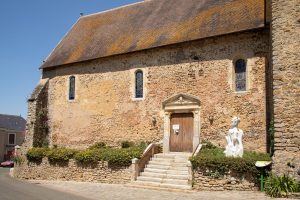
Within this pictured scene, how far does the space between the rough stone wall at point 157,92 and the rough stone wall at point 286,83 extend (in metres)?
3.05

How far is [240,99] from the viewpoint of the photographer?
52.9 feet

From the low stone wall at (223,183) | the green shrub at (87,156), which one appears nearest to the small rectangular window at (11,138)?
the green shrub at (87,156)

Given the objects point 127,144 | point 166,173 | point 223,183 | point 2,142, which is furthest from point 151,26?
point 2,142

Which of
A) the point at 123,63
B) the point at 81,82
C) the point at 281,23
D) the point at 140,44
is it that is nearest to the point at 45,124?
the point at 81,82

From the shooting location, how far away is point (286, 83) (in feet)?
40.4

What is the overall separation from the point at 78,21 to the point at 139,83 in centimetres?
1040

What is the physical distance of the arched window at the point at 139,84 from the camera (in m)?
19.5

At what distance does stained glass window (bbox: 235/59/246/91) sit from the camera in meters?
16.3

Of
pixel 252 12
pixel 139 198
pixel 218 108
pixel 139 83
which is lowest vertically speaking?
pixel 139 198

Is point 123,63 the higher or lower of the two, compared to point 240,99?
higher

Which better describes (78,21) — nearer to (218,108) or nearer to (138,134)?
(138,134)

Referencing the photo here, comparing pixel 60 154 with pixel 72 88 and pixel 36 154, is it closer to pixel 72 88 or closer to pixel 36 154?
pixel 36 154

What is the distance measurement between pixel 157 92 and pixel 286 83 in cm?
781

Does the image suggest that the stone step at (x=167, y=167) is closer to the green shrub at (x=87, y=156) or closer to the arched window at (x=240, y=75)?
the green shrub at (x=87, y=156)
